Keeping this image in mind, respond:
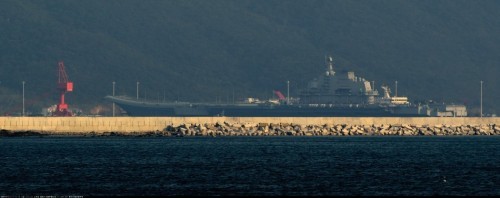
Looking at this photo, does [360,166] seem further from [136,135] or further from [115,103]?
[115,103]

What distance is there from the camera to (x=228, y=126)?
101m

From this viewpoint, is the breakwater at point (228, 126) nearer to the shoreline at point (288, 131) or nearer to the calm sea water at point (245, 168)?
the shoreline at point (288, 131)

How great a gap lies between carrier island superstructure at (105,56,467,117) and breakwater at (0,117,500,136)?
5819cm

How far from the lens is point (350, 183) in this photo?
4962 centimetres

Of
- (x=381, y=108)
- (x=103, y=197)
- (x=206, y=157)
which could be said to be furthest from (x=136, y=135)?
(x=381, y=108)

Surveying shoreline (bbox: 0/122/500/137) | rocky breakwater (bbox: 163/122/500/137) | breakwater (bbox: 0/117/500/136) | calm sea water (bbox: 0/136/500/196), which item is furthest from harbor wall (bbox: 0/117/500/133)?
calm sea water (bbox: 0/136/500/196)

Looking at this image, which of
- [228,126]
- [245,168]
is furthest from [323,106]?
[245,168]

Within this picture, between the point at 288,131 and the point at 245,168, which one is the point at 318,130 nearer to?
the point at 288,131

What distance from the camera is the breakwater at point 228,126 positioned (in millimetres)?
98650

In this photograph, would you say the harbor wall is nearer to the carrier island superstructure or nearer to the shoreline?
the shoreline

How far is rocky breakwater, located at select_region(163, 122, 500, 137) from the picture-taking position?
9994 cm

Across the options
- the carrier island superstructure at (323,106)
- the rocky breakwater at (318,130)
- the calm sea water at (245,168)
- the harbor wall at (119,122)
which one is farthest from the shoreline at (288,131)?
the carrier island superstructure at (323,106)

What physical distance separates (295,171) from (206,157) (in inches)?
439

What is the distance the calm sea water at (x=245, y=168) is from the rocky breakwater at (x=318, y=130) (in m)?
13.9
